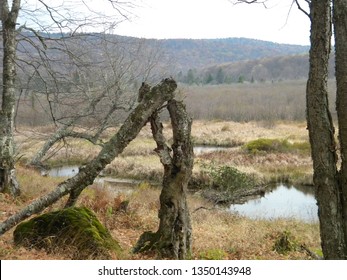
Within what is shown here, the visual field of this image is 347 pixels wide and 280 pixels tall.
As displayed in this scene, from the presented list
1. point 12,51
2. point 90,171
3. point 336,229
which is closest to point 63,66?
point 12,51

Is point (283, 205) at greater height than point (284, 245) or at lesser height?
lesser

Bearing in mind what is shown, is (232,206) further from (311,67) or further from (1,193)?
(311,67)

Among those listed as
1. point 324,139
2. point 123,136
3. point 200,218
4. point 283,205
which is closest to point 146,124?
point 123,136

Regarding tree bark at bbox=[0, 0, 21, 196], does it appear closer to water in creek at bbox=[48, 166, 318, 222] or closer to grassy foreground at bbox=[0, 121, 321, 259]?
grassy foreground at bbox=[0, 121, 321, 259]

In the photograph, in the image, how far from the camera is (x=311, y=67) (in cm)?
512

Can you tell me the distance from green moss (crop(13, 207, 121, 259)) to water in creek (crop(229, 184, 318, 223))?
A: 1062 centimetres

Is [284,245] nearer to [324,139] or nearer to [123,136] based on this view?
[324,139]

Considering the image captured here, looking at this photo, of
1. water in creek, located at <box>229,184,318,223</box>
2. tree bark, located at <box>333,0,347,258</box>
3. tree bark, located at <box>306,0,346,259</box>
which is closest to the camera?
tree bark, located at <box>333,0,347,258</box>

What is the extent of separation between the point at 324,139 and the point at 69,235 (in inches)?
138

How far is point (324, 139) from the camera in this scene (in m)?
5.04

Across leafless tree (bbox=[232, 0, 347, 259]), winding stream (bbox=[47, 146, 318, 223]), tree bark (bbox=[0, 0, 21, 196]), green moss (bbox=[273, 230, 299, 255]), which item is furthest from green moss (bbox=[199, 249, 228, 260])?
winding stream (bbox=[47, 146, 318, 223])

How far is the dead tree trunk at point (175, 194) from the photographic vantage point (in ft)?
19.6

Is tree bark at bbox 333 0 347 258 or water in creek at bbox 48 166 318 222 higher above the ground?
tree bark at bbox 333 0 347 258

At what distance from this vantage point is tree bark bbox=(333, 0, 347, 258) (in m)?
4.86
